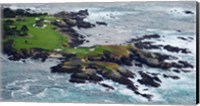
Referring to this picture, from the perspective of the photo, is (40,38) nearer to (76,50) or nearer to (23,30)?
(23,30)

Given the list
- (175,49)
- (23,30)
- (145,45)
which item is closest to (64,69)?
(23,30)

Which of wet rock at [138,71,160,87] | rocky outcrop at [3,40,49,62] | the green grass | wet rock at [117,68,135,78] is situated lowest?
wet rock at [138,71,160,87]

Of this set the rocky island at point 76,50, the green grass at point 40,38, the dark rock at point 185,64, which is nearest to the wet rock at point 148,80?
the rocky island at point 76,50

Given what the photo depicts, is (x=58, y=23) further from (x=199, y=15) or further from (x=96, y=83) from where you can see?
(x=199, y=15)

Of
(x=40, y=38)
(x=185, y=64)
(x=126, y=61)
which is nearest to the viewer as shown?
(x=185, y=64)

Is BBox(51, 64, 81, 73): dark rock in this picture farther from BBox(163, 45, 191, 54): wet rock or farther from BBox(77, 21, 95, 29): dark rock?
BBox(163, 45, 191, 54): wet rock

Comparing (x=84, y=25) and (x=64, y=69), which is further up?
(x=84, y=25)

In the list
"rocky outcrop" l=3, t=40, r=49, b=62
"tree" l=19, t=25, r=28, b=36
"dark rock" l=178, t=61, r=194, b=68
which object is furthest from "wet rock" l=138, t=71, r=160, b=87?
"tree" l=19, t=25, r=28, b=36

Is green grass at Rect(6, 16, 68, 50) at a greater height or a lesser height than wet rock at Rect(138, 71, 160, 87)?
greater
